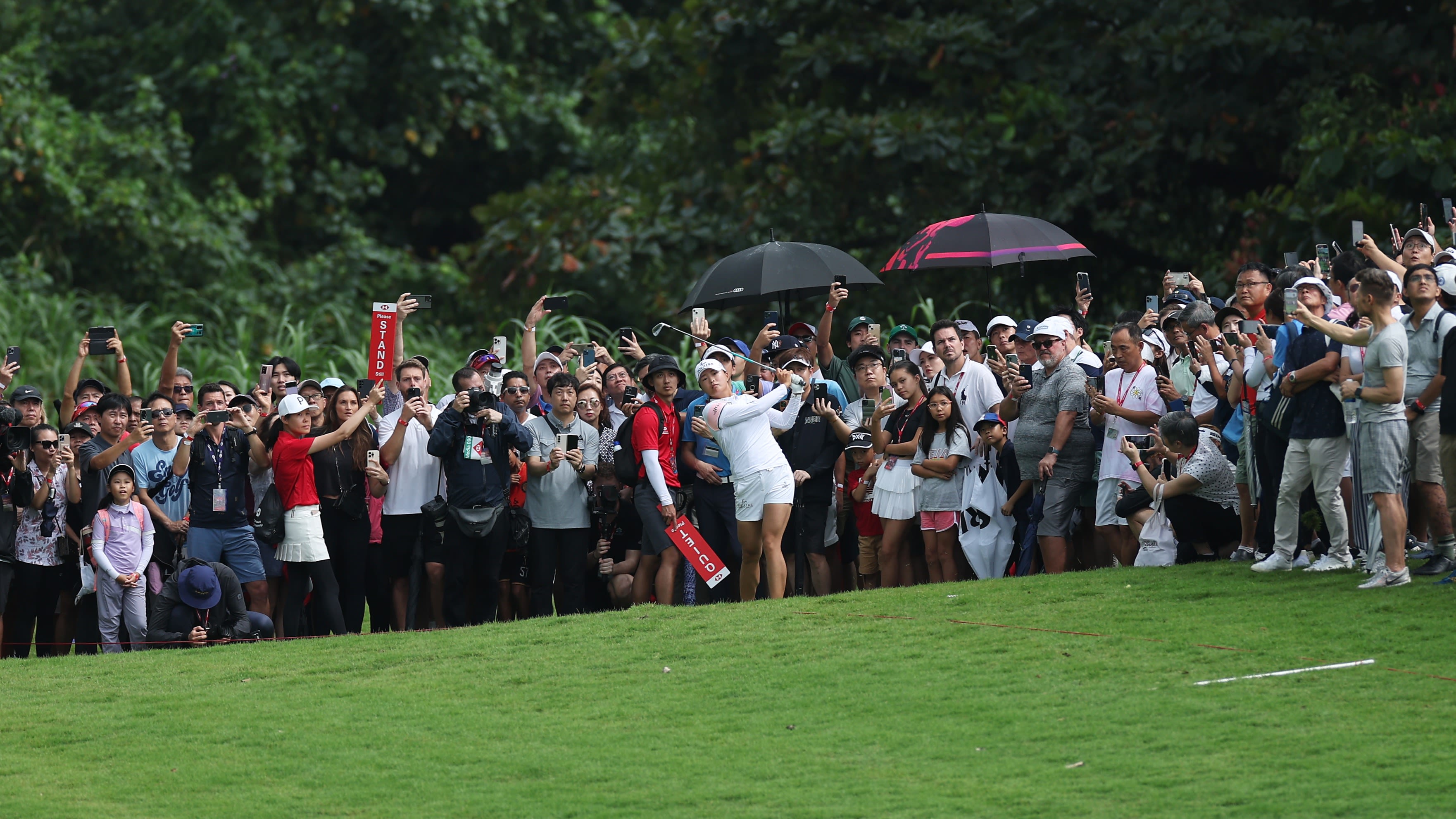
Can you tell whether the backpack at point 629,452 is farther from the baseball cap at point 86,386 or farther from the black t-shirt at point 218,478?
the baseball cap at point 86,386

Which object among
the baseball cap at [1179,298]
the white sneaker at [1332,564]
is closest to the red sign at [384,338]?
the baseball cap at [1179,298]

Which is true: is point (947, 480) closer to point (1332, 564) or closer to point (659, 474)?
point (659, 474)

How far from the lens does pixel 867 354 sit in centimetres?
1251

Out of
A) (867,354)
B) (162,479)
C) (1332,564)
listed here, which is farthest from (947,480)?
(162,479)

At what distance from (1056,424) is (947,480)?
0.86 meters

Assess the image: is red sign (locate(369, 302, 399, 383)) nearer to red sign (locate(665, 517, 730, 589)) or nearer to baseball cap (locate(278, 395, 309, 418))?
baseball cap (locate(278, 395, 309, 418))

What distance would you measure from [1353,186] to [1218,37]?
90.8 inches

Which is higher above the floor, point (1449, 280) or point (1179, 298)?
point (1179, 298)

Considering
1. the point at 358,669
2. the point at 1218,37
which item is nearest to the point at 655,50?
the point at 1218,37

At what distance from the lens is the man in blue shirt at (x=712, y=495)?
12.2 metres

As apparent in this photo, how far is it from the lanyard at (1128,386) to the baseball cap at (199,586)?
6.11 m

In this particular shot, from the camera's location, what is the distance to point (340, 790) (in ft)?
25.8

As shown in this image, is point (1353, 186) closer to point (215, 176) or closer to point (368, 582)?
point (368, 582)

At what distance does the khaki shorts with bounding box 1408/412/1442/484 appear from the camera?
9.77m
